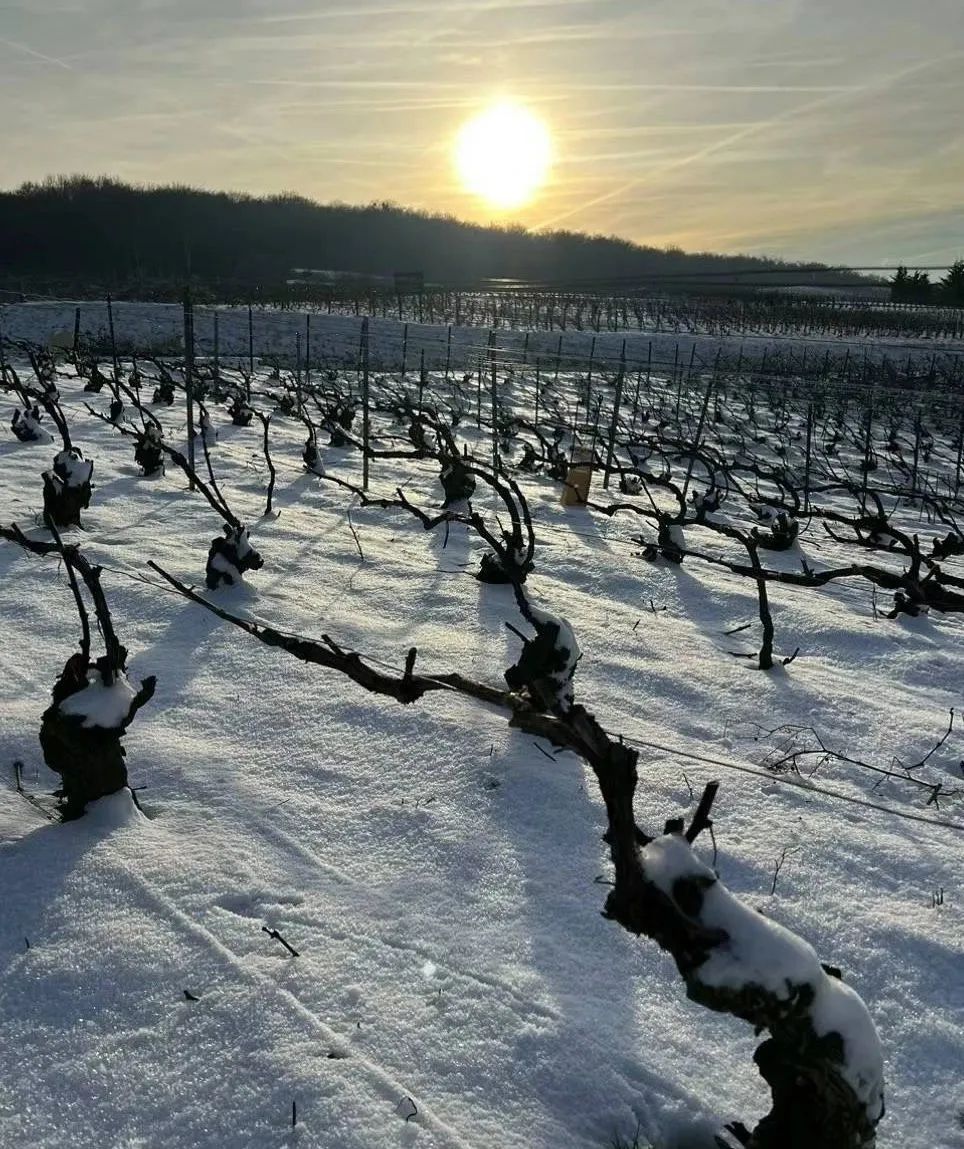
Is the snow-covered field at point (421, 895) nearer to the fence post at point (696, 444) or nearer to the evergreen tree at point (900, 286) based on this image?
the fence post at point (696, 444)

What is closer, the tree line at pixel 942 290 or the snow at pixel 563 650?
the snow at pixel 563 650

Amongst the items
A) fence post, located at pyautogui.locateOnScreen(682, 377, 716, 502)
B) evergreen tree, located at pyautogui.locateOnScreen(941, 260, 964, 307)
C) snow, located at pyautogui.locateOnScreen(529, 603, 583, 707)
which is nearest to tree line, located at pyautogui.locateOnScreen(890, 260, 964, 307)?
evergreen tree, located at pyautogui.locateOnScreen(941, 260, 964, 307)

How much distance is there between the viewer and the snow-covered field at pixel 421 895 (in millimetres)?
1619

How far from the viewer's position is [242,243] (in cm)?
6469

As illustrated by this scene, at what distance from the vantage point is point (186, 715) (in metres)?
3.13

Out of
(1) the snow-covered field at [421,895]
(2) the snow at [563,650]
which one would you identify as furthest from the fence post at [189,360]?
(2) the snow at [563,650]

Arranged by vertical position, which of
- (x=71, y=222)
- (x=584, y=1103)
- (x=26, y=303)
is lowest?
(x=584, y=1103)

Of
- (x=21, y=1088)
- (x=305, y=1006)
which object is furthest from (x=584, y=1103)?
(x=21, y=1088)

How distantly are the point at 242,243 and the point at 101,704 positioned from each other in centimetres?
6960

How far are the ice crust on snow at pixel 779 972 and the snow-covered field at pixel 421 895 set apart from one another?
0.44m

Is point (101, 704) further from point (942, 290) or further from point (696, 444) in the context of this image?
point (942, 290)

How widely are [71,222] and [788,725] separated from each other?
69.2m

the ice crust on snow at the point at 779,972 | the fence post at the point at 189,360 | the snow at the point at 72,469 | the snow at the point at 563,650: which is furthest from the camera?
the fence post at the point at 189,360

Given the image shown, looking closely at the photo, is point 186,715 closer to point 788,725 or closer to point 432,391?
point 788,725
